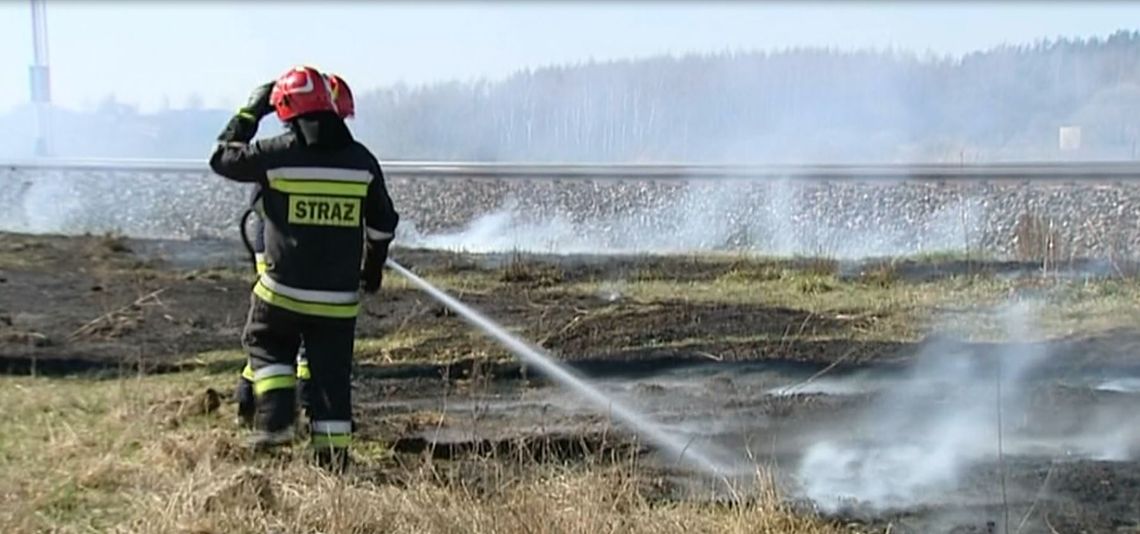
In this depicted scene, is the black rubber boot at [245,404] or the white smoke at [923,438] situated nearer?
the white smoke at [923,438]

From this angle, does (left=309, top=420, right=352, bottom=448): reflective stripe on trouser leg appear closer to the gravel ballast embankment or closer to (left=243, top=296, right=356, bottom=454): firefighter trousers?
(left=243, top=296, right=356, bottom=454): firefighter trousers

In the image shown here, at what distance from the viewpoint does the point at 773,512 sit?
4.12 m

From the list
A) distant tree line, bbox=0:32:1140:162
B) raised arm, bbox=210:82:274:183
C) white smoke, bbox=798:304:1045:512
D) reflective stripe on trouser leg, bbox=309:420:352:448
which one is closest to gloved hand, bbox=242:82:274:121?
raised arm, bbox=210:82:274:183

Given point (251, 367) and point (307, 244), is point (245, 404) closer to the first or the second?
point (251, 367)

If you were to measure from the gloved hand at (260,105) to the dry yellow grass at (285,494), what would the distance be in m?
1.34

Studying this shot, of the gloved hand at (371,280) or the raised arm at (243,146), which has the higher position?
the raised arm at (243,146)

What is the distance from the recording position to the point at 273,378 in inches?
206

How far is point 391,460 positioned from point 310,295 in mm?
757

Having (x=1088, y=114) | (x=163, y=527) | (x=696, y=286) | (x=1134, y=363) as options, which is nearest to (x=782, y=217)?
(x=696, y=286)

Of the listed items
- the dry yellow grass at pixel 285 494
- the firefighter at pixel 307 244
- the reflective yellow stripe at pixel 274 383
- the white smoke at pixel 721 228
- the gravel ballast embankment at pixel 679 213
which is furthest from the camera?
the white smoke at pixel 721 228

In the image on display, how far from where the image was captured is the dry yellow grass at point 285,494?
4004mm

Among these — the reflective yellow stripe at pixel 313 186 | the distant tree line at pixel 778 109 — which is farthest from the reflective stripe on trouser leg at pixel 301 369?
the distant tree line at pixel 778 109

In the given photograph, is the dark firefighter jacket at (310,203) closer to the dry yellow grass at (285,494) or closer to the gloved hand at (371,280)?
the gloved hand at (371,280)

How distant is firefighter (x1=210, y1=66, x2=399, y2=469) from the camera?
199 inches
